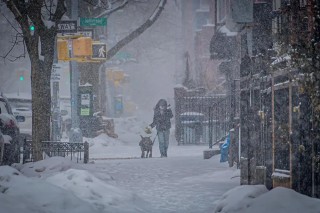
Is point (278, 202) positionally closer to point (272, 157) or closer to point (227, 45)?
point (272, 157)

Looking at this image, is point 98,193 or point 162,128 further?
point 162,128

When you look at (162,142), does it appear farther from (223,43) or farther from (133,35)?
(133,35)

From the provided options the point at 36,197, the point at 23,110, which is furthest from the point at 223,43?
the point at 36,197

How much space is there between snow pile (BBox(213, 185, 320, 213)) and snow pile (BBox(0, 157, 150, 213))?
5.01 ft

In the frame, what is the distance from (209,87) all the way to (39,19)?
80.5 feet

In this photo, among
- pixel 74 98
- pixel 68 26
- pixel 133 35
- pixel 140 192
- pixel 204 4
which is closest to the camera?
pixel 140 192

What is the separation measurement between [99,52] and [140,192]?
11726 millimetres

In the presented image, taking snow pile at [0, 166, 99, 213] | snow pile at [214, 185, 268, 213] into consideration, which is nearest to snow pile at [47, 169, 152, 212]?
snow pile at [0, 166, 99, 213]

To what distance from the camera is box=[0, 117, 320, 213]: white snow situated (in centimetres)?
659

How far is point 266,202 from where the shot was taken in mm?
6512

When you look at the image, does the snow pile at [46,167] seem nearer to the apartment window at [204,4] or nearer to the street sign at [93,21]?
the street sign at [93,21]

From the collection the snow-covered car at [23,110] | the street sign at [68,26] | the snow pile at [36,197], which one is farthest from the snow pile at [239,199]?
the snow-covered car at [23,110]

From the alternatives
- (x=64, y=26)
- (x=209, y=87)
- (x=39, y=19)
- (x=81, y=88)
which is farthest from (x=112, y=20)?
(x=39, y=19)

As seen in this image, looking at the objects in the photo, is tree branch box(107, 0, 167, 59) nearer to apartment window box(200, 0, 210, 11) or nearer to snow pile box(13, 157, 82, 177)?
snow pile box(13, 157, 82, 177)
